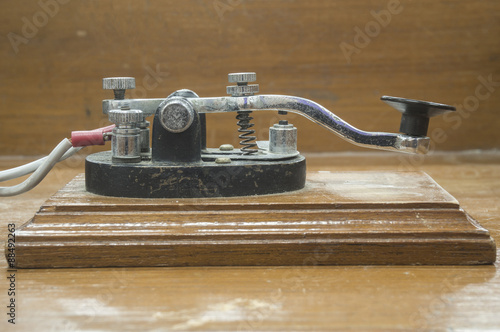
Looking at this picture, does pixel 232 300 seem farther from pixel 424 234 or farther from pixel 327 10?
pixel 327 10

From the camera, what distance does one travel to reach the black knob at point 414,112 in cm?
103

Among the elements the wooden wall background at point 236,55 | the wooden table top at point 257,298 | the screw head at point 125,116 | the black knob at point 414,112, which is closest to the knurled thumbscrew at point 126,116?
the screw head at point 125,116

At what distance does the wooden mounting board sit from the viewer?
913 millimetres

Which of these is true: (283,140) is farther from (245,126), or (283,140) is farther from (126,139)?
(126,139)

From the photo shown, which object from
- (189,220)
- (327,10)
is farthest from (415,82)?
(189,220)

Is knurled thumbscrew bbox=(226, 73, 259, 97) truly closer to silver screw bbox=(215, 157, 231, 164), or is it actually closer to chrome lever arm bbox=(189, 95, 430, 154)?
chrome lever arm bbox=(189, 95, 430, 154)

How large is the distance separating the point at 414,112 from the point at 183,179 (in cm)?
41

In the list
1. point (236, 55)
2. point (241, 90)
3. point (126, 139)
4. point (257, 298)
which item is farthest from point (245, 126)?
point (236, 55)

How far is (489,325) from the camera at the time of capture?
720 millimetres

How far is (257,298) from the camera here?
0.79 meters

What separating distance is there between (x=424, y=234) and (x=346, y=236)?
118mm

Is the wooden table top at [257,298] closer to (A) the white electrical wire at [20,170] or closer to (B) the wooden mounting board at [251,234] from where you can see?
(B) the wooden mounting board at [251,234]

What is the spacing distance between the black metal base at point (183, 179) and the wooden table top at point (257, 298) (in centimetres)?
17

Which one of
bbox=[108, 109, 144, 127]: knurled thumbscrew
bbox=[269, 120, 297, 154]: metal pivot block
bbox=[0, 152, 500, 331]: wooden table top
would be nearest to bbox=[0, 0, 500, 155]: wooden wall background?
bbox=[269, 120, 297, 154]: metal pivot block
